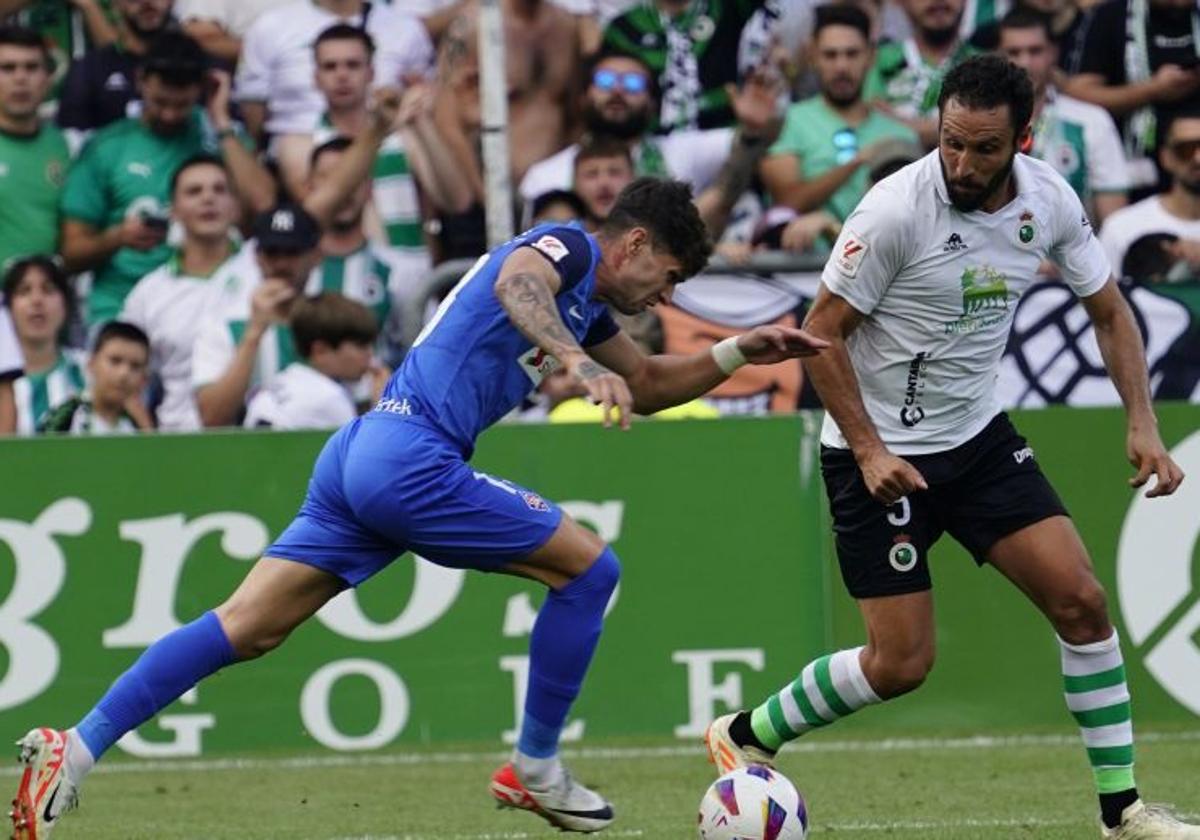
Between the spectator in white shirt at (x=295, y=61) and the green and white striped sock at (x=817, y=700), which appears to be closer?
the green and white striped sock at (x=817, y=700)

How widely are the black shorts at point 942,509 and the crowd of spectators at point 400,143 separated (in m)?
4.94

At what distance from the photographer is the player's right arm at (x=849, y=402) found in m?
6.58

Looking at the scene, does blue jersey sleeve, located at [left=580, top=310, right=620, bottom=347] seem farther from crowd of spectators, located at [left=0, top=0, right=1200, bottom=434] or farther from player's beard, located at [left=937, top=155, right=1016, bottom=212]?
crowd of spectators, located at [left=0, top=0, right=1200, bottom=434]

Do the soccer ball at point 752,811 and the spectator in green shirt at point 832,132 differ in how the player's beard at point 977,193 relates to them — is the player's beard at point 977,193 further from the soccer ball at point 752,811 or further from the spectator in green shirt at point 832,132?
the spectator in green shirt at point 832,132

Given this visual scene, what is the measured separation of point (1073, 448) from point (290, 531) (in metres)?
4.72

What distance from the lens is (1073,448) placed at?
1031cm

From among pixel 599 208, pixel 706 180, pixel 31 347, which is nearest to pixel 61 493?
pixel 31 347

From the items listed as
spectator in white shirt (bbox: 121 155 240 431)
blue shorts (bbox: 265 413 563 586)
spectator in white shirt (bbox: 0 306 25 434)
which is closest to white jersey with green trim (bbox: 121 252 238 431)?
spectator in white shirt (bbox: 121 155 240 431)

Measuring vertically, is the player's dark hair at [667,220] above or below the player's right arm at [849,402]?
above

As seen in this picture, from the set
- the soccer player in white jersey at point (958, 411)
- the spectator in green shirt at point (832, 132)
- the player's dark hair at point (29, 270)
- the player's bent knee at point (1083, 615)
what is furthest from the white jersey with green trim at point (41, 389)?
the player's bent knee at point (1083, 615)

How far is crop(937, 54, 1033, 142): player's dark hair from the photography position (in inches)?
255

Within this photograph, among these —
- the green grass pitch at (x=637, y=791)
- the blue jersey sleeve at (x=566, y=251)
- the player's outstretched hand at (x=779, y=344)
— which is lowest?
the green grass pitch at (x=637, y=791)

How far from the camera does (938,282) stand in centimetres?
677

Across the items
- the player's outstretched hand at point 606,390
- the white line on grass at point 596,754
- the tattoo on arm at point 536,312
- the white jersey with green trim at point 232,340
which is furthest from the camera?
the white jersey with green trim at point 232,340
